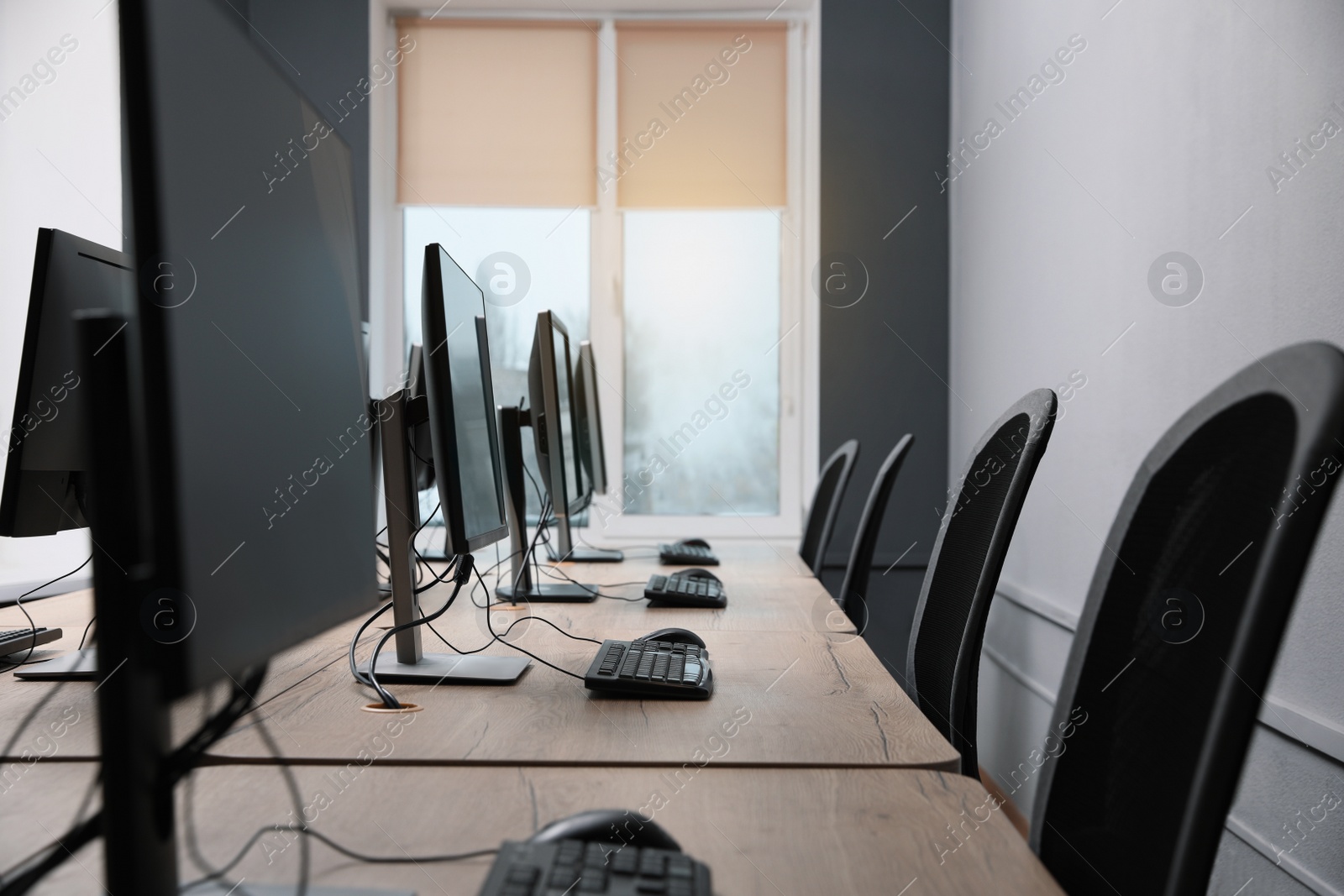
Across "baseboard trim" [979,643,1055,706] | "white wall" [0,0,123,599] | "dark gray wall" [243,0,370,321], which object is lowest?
"baseboard trim" [979,643,1055,706]

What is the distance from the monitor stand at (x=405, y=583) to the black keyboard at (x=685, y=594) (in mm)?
609

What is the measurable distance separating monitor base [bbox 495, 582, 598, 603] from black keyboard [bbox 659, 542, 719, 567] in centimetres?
61

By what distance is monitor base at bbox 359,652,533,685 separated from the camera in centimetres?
113

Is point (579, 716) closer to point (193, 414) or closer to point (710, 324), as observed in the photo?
point (193, 414)

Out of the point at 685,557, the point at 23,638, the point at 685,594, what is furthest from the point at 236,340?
the point at 685,557

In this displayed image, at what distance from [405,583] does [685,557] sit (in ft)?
4.90

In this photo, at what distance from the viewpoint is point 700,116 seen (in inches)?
146

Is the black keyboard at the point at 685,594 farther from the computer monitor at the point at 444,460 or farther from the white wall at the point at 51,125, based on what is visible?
the white wall at the point at 51,125

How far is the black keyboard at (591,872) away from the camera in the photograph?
552mm

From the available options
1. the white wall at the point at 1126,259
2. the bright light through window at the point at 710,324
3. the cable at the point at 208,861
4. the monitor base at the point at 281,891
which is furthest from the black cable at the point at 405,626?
the bright light through window at the point at 710,324

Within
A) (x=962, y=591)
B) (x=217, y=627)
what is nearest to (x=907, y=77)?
(x=962, y=591)

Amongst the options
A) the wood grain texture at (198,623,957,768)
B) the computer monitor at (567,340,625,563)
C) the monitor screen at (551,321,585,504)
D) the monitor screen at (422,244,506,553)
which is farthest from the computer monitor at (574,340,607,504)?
the wood grain texture at (198,623,957,768)

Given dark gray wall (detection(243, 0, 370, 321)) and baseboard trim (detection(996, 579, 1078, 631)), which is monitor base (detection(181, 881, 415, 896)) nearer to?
baseboard trim (detection(996, 579, 1078, 631))

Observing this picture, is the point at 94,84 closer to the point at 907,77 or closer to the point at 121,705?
the point at 907,77
